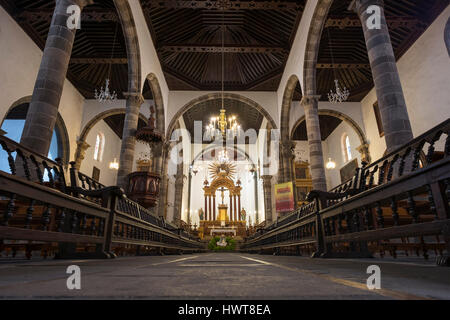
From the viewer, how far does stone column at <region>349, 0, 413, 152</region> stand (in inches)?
180

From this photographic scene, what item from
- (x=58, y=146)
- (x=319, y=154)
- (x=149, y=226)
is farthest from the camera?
(x=58, y=146)

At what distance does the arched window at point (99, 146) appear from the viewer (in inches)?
588

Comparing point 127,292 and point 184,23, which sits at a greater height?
point 184,23

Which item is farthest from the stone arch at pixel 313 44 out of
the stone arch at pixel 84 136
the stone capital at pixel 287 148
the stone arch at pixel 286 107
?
the stone arch at pixel 84 136

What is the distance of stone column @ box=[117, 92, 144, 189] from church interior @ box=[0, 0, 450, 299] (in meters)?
0.04

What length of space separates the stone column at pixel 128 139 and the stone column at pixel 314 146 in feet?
17.5

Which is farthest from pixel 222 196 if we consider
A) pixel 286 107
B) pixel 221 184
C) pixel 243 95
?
pixel 286 107

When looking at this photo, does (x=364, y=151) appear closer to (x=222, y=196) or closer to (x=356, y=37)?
(x=356, y=37)

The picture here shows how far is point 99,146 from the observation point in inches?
607

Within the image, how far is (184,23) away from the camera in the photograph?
32.8ft

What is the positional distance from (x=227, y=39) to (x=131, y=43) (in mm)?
4356
